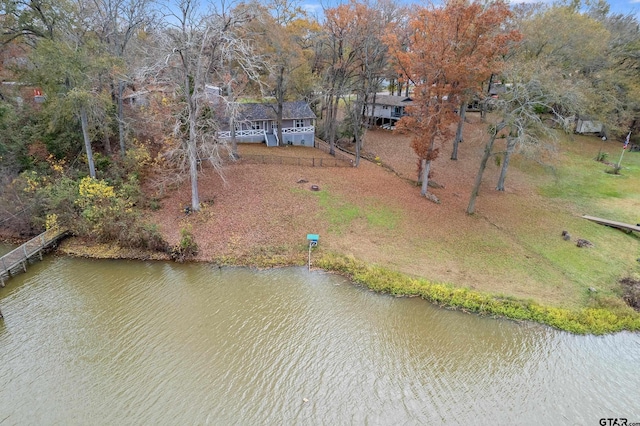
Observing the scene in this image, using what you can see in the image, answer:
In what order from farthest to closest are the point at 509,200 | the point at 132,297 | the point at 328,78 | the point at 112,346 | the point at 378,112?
the point at 378,112
the point at 328,78
the point at 509,200
the point at 132,297
the point at 112,346

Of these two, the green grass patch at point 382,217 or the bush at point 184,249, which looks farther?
the green grass patch at point 382,217

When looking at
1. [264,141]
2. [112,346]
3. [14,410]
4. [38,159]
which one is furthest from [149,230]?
[264,141]

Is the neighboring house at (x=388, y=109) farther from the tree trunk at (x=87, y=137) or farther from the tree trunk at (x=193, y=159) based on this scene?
the tree trunk at (x=87, y=137)

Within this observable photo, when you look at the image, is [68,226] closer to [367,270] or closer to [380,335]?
[367,270]

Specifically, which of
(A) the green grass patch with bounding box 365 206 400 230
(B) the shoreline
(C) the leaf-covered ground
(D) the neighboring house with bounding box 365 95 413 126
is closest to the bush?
(B) the shoreline

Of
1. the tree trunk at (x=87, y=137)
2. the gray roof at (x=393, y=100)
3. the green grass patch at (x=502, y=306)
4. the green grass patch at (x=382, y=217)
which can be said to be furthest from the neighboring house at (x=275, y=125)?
the green grass patch at (x=502, y=306)

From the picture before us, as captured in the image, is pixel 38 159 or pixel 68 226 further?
pixel 38 159

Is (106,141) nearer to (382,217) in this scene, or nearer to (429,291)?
(382,217)

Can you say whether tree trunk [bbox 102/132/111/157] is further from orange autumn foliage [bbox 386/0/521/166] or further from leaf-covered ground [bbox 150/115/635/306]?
orange autumn foliage [bbox 386/0/521/166]
